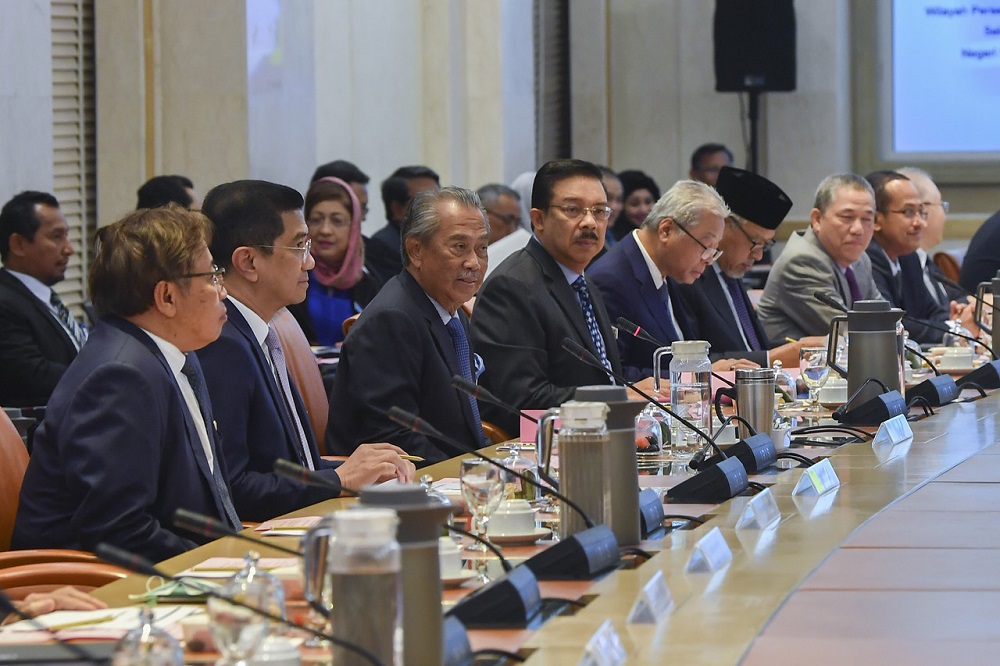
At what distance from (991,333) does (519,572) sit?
3966 mm

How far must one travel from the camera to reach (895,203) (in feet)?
23.2

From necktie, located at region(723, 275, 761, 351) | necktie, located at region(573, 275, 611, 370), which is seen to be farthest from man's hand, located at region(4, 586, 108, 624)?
necktie, located at region(723, 275, 761, 351)

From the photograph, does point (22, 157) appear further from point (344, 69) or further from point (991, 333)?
point (991, 333)

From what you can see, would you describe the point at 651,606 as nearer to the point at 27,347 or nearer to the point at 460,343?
the point at 460,343

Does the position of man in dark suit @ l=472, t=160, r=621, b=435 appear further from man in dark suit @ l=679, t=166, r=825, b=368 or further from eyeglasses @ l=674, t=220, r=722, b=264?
man in dark suit @ l=679, t=166, r=825, b=368

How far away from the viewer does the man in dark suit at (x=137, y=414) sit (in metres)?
2.74

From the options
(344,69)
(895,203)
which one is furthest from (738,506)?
(344,69)

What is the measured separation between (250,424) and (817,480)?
3.86 ft

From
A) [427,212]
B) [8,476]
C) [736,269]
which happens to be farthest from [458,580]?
[736,269]

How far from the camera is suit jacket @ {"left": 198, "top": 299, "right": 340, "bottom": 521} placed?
325 centimetres

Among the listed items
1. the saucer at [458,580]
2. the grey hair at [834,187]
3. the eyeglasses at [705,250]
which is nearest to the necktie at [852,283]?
the grey hair at [834,187]

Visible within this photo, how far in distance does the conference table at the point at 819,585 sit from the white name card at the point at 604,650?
0.03 meters

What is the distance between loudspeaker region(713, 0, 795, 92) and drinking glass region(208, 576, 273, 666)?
925cm

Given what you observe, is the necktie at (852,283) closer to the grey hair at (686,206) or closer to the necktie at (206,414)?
the grey hair at (686,206)
